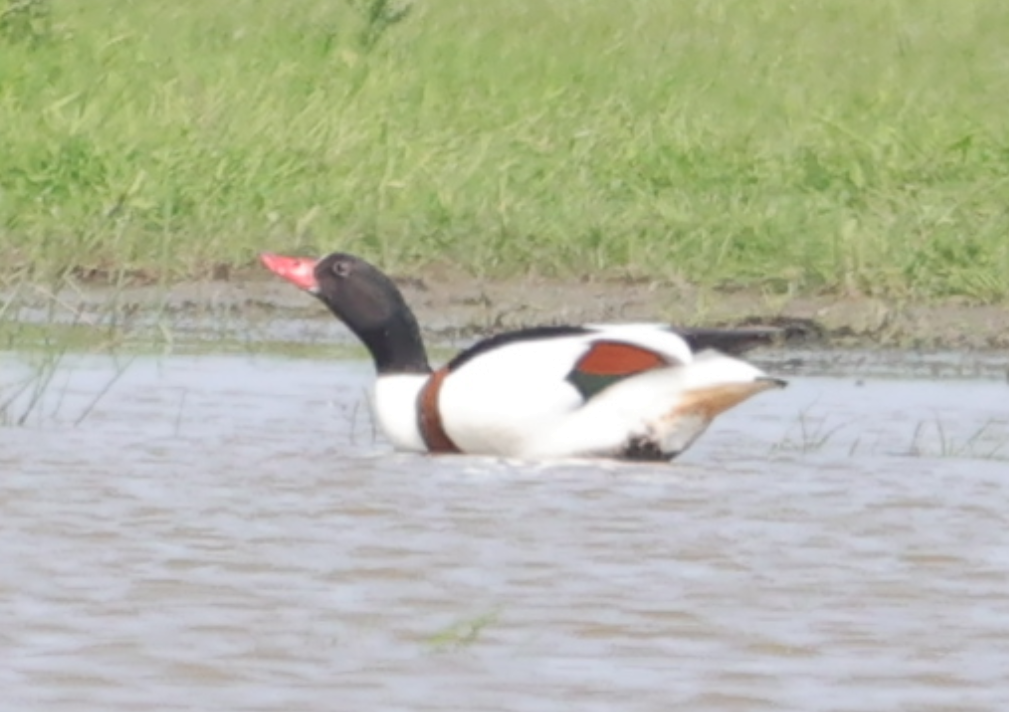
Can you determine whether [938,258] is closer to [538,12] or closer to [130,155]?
[130,155]

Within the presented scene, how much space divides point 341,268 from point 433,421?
0.77 meters

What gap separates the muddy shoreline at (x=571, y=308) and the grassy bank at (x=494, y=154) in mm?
107

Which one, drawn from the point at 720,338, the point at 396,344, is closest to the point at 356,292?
the point at 396,344

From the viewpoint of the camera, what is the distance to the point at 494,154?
1236 centimetres

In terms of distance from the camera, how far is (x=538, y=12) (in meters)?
17.7

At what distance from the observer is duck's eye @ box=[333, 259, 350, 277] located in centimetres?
870

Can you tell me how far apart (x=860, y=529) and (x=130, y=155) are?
5.46 meters

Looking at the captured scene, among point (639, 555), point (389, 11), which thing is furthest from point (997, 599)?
point (389, 11)

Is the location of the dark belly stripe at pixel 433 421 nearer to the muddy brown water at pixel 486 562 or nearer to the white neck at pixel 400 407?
the white neck at pixel 400 407

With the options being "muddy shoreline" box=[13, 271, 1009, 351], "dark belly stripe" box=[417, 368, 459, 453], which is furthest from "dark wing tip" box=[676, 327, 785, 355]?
"muddy shoreline" box=[13, 271, 1009, 351]

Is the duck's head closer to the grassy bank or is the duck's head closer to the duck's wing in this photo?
the duck's wing

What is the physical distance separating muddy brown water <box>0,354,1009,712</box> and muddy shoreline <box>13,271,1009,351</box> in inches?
44.4

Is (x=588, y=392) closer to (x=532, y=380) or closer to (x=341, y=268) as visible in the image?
(x=532, y=380)

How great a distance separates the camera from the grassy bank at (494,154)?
11.1 metres
